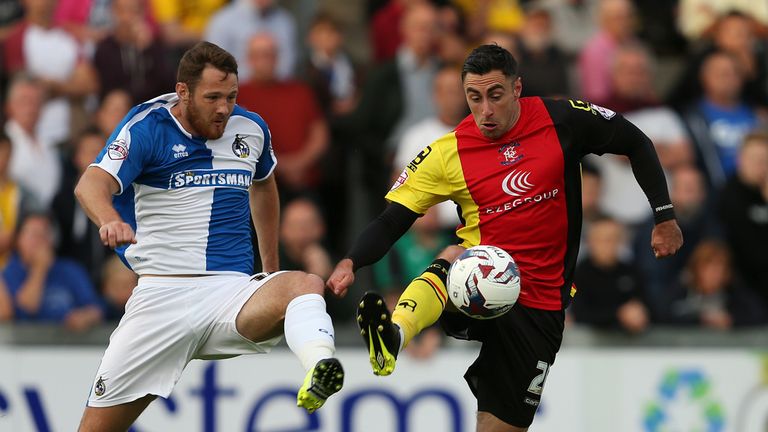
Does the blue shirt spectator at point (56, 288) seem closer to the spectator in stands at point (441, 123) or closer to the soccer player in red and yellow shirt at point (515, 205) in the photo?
the spectator in stands at point (441, 123)

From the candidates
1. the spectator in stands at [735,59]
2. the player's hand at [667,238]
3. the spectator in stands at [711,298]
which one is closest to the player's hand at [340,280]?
→ the player's hand at [667,238]

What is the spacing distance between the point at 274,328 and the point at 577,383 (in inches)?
197

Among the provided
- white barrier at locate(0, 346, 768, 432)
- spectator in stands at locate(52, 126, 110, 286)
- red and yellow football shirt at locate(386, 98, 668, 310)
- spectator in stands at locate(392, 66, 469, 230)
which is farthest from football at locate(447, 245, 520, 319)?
spectator in stands at locate(52, 126, 110, 286)

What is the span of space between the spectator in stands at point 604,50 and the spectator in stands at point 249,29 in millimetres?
2947

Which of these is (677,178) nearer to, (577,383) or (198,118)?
(577,383)

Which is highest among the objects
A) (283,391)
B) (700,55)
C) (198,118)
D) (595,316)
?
(700,55)

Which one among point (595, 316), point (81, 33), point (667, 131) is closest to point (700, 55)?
point (667, 131)

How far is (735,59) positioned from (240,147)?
24.4 ft

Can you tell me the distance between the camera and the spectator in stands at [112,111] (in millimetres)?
12844

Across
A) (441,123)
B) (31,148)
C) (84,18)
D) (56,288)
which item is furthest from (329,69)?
(56,288)

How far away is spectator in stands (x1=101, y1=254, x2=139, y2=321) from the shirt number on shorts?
469cm

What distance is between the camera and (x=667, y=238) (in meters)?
8.47

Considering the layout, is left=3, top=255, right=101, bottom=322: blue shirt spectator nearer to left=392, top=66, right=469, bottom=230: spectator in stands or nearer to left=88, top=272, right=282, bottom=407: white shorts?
left=392, top=66, right=469, bottom=230: spectator in stands

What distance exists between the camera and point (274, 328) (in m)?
8.23
